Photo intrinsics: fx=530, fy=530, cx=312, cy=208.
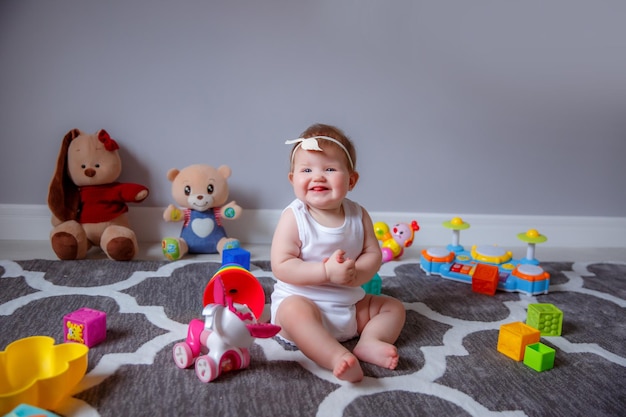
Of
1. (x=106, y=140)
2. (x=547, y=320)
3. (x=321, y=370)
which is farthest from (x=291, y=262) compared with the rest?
(x=106, y=140)

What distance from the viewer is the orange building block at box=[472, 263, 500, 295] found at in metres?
1.47

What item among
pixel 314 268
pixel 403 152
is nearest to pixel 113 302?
pixel 314 268

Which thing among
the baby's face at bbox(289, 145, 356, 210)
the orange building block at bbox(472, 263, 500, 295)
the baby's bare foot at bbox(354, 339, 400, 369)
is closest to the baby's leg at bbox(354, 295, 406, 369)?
the baby's bare foot at bbox(354, 339, 400, 369)

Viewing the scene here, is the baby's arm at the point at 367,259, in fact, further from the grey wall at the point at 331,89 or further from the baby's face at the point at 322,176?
the grey wall at the point at 331,89

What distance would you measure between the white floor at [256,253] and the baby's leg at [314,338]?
0.70 meters

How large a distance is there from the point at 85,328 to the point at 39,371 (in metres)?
0.13

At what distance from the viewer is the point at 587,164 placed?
2086mm

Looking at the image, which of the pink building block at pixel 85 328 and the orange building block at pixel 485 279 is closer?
the pink building block at pixel 85 328

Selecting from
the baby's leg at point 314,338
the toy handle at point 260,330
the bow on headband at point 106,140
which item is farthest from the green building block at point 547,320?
the bow on headband at point 106,140

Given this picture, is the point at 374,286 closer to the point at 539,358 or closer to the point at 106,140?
the point at 539,358

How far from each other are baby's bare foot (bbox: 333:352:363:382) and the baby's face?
0.33 meters

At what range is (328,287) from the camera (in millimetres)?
1145

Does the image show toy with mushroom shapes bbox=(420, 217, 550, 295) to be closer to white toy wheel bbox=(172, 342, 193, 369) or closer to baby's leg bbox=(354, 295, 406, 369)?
baby's leg bbox=(354, 295, 406, 369)

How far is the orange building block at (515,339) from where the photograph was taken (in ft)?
3.52
